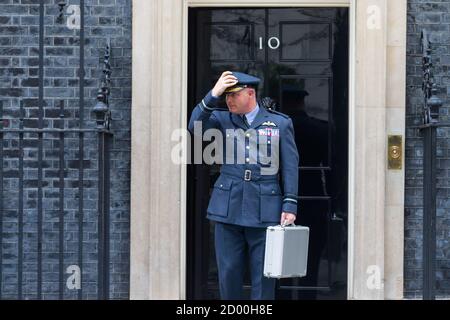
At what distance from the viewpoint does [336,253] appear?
7.90 m

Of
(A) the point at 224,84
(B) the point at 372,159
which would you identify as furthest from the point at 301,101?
(A) the point at 224,84

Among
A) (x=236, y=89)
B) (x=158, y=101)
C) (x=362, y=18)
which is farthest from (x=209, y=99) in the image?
(x=362, y=18)

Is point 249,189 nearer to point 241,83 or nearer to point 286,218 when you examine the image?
point 286,218

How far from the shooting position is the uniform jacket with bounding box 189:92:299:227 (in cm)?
634

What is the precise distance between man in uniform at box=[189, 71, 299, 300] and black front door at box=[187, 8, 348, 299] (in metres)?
1.48

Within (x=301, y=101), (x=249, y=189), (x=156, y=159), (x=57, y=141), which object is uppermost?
(x=301, y=101)

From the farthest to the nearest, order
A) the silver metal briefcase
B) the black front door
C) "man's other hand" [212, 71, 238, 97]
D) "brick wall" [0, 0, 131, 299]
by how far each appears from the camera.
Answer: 1. the black front door
2. "brick wall" [0, 0, 131, 299]
3. "man's other hand" [212, 71, 238, 97]
4. the silver metal briefcase

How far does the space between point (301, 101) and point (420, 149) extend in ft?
3.27

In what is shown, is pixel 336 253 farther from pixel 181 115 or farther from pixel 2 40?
pixel 2 40

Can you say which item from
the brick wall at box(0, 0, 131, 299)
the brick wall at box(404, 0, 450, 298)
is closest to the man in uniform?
the brick wall at box(0, 0, 131, 299)

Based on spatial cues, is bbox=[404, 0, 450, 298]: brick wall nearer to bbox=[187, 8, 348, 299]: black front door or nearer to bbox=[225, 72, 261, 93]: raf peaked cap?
bbox=[187, 8, 348, 299]: black front door

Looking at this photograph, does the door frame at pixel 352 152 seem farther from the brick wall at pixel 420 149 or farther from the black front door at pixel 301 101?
the black front door at pixel 301 101

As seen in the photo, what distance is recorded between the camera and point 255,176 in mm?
6402

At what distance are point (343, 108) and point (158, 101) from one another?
56.7 inches
